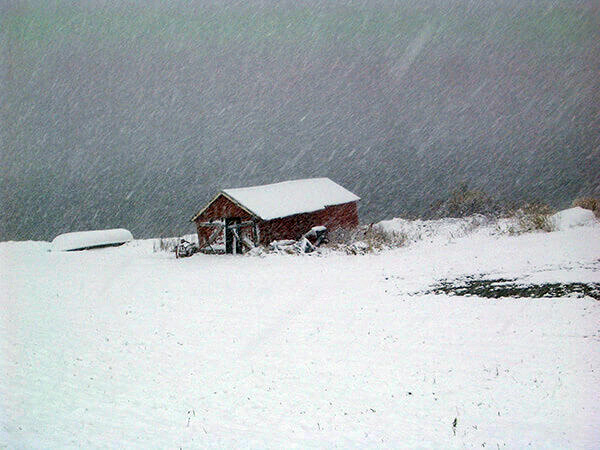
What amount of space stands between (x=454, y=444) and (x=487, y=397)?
5.63 ft

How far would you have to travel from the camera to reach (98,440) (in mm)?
6930

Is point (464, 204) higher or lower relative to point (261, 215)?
higher

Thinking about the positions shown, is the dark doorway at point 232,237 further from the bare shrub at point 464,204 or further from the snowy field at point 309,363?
the bare shrub at point 464,204

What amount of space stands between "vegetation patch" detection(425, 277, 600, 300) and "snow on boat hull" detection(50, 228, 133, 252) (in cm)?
3016

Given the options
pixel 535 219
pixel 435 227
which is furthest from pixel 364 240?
pixel 535 219

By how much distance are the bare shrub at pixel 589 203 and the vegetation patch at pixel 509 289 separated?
45.9 feet

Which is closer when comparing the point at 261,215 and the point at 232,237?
the point at 261,215

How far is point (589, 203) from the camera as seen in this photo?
27672mm

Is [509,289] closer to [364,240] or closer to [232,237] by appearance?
[364,240]

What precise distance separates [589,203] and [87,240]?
34753 mm

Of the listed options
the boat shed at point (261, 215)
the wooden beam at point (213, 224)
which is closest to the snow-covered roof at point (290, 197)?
the boat shed at point (261, 215)

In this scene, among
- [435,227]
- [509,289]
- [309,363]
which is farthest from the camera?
[435,227]

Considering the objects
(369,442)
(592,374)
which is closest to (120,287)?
(369,442)

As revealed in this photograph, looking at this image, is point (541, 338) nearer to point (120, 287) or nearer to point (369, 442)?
point (369, 442)
